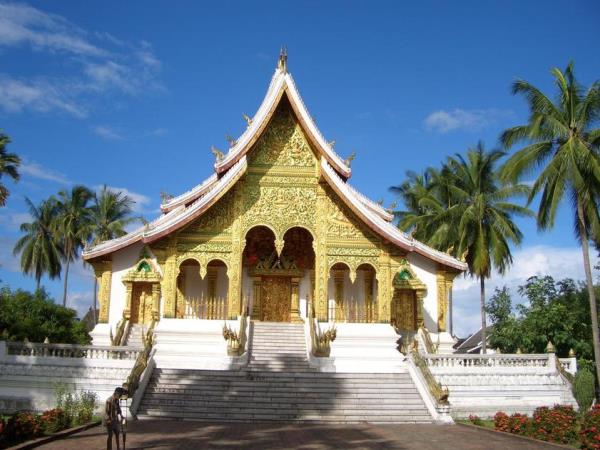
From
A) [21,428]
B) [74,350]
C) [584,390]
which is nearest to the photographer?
[21,428]

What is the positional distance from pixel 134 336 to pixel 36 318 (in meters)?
6.92

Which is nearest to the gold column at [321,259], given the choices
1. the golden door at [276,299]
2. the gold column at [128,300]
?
the golden door at [276,299]

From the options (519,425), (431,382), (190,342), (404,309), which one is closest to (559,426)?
(519,425)

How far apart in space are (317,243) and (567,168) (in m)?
7.73

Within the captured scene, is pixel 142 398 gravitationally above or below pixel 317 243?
below

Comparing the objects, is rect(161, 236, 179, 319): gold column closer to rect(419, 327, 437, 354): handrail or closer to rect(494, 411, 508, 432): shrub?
rect(419, 327, 437, 354): handrail

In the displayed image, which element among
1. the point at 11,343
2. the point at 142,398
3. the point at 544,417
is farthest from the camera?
the point at 11,343

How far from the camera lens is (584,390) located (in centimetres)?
1500

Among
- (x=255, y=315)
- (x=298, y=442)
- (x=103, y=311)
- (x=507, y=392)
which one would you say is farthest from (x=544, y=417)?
(x=103, y=311)

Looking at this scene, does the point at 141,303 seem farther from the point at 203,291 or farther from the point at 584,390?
the point at 584,390

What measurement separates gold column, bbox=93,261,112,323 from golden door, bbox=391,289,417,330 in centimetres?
953

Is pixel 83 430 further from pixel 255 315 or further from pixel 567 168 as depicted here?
pixel 567 168

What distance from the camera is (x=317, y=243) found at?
760 inches

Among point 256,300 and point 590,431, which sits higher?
point 256,300
